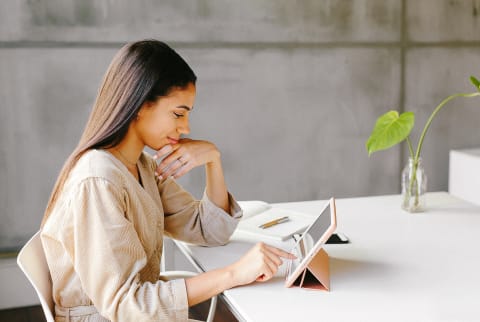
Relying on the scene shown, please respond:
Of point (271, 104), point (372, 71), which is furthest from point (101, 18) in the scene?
point (372, 71)

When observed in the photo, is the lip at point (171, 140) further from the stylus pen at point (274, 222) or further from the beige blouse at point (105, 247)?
the stylus pen at point (274, 222)

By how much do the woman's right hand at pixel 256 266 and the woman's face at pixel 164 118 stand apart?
1.32 ft

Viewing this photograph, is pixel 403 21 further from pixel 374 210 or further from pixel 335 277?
pixel 335 277

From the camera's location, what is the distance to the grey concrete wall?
11.4 feet

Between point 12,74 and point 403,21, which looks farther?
point 403,21

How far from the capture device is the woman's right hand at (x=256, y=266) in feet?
5.40

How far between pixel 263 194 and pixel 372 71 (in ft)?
3.30

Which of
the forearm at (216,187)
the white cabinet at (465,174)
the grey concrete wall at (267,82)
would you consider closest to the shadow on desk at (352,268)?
the forearm at (216,187)

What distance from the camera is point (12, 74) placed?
341 cm

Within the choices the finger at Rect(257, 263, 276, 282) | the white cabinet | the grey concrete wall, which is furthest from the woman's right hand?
the white cabinet

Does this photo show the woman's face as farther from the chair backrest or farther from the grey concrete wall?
the grey concrete wall

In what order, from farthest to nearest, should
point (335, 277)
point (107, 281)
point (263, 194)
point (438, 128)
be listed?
point (438, 128) < point (263, 194) < point (335, 277) < point (107, 281)

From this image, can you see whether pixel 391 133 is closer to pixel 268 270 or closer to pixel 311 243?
pixel 311 243

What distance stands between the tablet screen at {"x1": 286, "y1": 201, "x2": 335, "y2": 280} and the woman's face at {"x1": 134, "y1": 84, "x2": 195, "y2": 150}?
447mm
